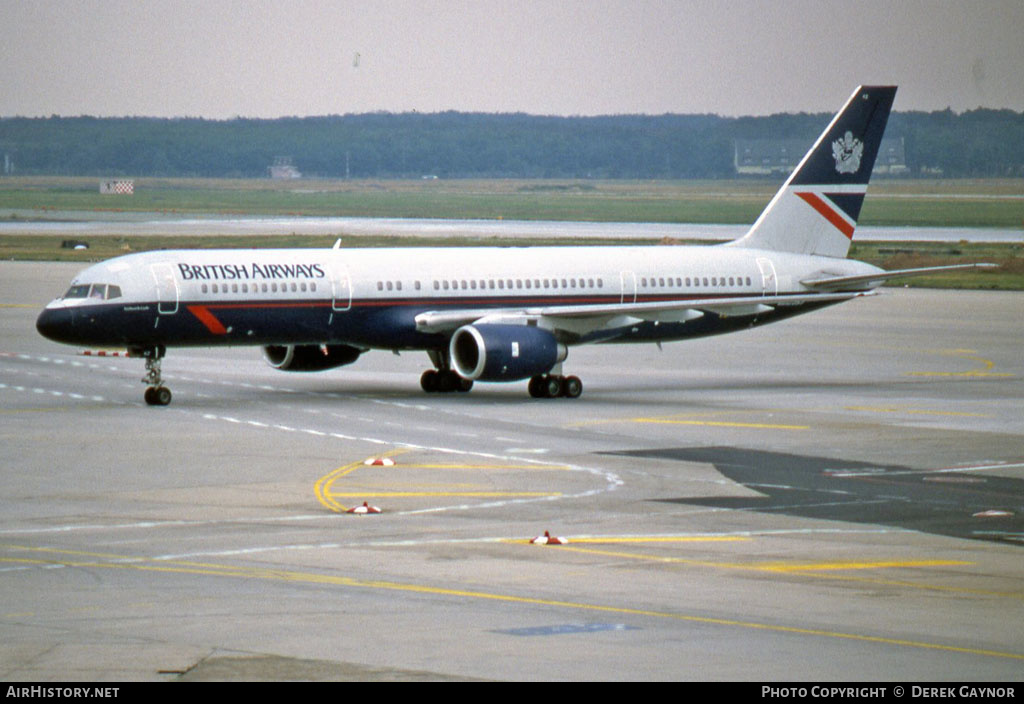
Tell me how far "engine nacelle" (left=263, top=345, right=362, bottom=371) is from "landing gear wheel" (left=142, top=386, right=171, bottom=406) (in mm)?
3872

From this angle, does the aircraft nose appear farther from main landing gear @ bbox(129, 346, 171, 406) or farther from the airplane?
main landing gear @ bbox(129, 346, 171, 406)

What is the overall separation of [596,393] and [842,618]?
28.1 metres

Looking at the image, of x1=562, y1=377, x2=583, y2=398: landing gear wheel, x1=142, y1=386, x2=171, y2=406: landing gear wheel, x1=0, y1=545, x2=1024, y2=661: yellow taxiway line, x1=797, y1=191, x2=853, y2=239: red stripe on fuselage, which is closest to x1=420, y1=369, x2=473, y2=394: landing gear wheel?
x1=562, y1=377, x2=583, y2=398: landing gear wheel

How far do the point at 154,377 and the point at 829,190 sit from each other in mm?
21243

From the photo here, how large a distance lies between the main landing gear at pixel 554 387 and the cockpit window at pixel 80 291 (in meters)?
11.6

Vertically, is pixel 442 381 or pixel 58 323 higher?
pixel 58 323

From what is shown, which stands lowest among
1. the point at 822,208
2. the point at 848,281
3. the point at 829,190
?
the point at 848,281

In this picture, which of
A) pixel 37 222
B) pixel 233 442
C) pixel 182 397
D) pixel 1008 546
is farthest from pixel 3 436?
pixel 37 222

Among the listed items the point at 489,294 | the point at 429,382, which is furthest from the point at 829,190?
the point at 429,382

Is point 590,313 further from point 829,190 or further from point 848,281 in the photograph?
point 829,190

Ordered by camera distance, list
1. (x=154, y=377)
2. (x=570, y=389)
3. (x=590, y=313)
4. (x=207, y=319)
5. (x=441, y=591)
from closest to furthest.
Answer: (x=441, y=591) < (x=207, y=319) < (x=154, y=377) < (x=590, y=313) < (x=570, y=389)

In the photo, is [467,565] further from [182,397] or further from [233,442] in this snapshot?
[182,397]

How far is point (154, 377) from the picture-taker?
4391 centimetres

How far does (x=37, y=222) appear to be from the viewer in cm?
16962
